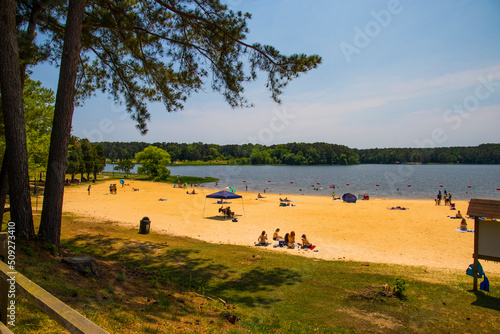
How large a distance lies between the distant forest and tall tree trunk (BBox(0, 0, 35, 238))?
134 meters

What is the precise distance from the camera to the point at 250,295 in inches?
278

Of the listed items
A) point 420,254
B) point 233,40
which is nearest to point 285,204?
point 420,254

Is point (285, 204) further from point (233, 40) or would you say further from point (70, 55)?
point (70, 55)

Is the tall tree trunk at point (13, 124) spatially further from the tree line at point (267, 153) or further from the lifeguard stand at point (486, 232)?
the tree line at point (267, 153)

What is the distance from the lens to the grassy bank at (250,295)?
187 inches

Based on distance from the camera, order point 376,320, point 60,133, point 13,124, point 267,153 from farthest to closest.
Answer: point 267,153
point 60,133
point 13,124
point 376,320

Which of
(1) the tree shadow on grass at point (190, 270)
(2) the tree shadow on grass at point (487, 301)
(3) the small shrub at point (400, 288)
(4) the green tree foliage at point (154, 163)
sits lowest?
(2) the tree shadow on grass at point (487, 301)

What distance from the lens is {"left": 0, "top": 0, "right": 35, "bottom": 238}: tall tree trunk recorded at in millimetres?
6520

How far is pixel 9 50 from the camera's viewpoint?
656 cm

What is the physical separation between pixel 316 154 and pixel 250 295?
159 metres

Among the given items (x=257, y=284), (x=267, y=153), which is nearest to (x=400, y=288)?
(x=257, y=284)

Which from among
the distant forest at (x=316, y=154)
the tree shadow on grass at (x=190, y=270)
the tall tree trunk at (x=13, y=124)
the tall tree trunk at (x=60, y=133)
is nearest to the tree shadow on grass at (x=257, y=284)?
the tree shadow on grass at (x=190, y=270)

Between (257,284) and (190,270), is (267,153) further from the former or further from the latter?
(257,284)

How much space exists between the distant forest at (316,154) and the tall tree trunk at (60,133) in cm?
13373
